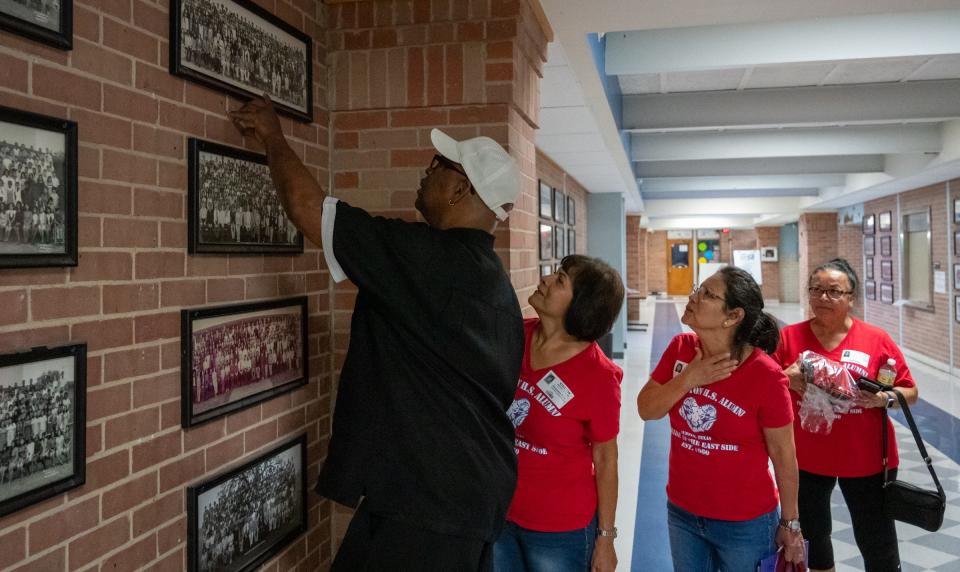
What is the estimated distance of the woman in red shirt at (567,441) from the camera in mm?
2020

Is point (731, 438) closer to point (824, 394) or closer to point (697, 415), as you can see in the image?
point (697, 415)

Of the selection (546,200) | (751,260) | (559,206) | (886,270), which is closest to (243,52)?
(546,200)

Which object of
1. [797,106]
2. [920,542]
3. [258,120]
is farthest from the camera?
[797,106]

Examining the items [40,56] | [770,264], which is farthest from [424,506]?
[770,264]

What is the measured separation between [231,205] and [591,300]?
1150mm

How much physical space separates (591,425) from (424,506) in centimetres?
67

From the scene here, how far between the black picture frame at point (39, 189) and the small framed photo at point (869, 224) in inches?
557

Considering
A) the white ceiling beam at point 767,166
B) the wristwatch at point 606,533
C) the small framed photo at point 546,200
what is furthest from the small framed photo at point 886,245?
the wristwatch at point 606,533

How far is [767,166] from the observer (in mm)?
9070

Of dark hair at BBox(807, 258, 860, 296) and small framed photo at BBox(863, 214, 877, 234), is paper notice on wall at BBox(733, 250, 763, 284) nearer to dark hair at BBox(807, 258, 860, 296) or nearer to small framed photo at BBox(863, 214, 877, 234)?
small framed photo at BBox(863, 214, 877, 234)

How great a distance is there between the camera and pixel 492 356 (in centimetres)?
165

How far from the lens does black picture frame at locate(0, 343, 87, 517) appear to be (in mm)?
1246

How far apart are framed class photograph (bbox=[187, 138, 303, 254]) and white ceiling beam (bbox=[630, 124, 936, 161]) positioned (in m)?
5.89

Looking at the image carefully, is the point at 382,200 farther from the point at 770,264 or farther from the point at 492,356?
the point at 770,264
